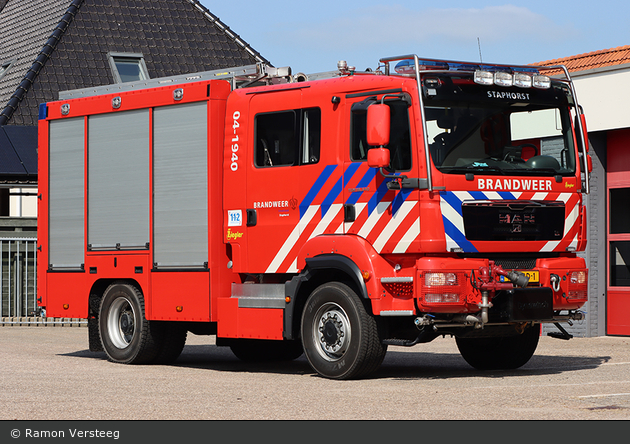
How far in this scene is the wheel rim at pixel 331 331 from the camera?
36.8ft

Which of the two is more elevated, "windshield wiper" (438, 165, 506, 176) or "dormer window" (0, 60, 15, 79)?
"dormer window" (0, 60, 15, 79)

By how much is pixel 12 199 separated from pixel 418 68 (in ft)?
69.2

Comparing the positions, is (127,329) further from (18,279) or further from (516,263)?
(18,279)

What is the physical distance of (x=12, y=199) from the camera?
97.7ft

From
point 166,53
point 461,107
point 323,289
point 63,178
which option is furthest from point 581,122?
point 166,53

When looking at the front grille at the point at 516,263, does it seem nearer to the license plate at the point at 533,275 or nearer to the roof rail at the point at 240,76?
the license plate at the point at 533,275

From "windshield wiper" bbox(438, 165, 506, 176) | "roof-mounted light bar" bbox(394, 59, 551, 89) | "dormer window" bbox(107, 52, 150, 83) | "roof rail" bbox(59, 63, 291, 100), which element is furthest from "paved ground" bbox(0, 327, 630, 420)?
"dormer window" bbox(107, 52, 150, 83)

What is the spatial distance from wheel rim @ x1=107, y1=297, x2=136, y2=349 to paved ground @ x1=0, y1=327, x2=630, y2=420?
1.23 feet

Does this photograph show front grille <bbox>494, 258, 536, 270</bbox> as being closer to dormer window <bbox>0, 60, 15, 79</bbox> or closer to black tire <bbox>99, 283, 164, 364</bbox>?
black tire <bbox>99, 283, 164, 364</bbox>

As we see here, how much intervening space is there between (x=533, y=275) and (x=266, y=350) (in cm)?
431

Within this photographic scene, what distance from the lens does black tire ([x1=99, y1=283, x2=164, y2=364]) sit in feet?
43.8

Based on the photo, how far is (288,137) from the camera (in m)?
11.9

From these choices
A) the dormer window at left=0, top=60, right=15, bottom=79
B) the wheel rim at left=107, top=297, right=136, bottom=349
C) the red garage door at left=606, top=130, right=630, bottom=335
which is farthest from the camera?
the dormer window at left=0, top=60, right=15, bottom=79

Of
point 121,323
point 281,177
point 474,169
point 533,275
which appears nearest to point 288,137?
point 281,177
